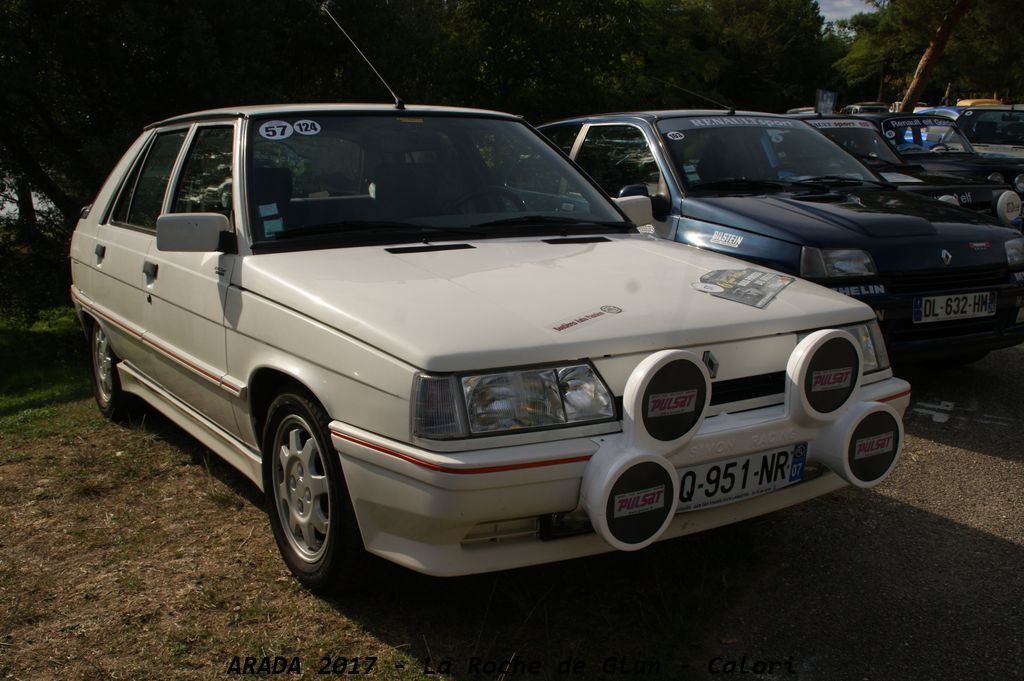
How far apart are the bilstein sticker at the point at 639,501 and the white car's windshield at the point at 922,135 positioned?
9.67 m

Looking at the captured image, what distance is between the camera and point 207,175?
4.15 meters

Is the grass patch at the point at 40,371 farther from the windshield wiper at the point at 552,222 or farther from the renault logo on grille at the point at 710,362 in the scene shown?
the renault logo on grille at the point at 710,362

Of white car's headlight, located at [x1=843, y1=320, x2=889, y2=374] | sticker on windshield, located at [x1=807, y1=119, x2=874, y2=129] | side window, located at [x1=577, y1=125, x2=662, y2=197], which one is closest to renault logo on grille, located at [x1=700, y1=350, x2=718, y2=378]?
white car's headlight, located at [x1=843, y1=320, x2=889, y2=374]

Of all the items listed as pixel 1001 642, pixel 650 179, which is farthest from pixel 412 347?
pixel 650 179

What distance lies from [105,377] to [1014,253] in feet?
17.2

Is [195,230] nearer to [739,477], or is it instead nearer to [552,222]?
[552,222]

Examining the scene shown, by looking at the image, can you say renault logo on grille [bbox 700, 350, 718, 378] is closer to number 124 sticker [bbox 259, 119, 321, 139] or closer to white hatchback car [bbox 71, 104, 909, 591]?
white hatchback car [bbox 71, 104, 909, 591]

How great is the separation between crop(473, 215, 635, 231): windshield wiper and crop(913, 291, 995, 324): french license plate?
201 centimetres

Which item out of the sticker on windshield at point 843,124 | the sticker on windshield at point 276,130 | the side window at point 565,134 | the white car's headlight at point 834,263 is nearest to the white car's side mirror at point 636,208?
the white car's headlight at point 834,263

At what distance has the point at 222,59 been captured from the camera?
10562 mm

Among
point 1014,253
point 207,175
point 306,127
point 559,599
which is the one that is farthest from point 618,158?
point 559,599

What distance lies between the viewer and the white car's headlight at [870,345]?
337 cm

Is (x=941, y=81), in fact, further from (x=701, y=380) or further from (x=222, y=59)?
(x=701, y=380)

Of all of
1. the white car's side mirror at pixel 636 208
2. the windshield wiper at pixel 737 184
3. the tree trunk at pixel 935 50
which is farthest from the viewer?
the tree trunk at pixel 935 50
